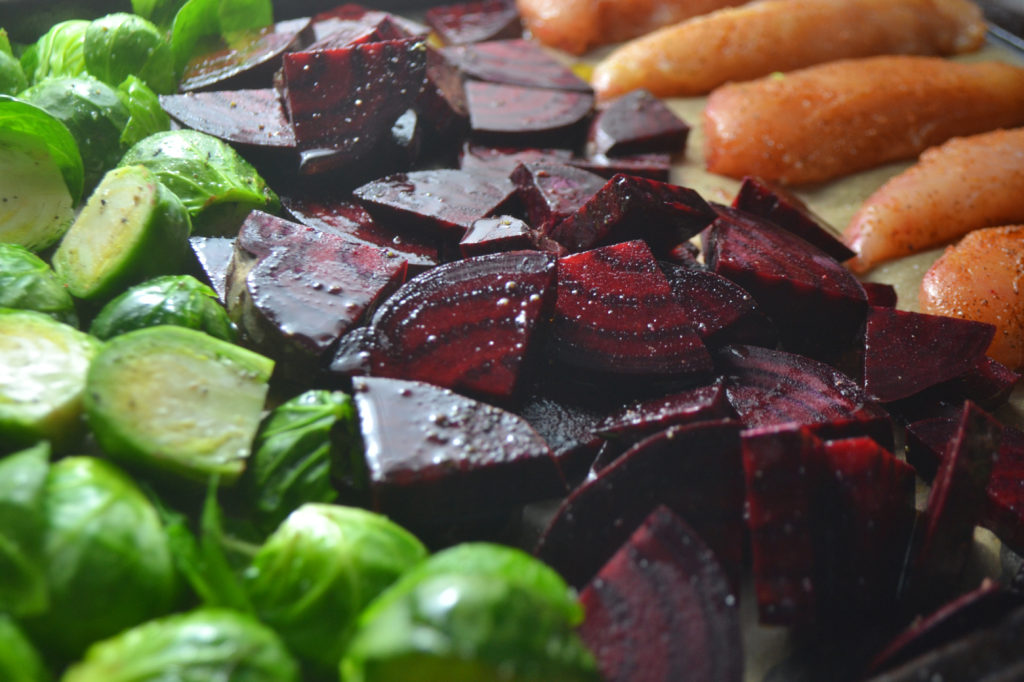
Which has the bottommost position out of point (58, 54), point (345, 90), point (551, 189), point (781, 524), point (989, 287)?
point (989, 287)

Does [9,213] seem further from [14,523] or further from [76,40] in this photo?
[14,523]

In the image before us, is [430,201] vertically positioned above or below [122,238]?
below

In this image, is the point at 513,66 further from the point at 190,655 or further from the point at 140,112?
the point at 190,655

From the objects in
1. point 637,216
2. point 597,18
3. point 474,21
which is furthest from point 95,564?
point 597,18

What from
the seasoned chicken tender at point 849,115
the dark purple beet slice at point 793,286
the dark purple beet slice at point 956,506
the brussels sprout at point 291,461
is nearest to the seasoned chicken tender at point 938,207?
the seasoned chicken tender at point 849,115

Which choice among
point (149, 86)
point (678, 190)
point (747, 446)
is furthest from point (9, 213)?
point (747, 446)

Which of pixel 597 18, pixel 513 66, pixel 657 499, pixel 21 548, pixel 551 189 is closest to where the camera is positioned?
pixel 21 548
